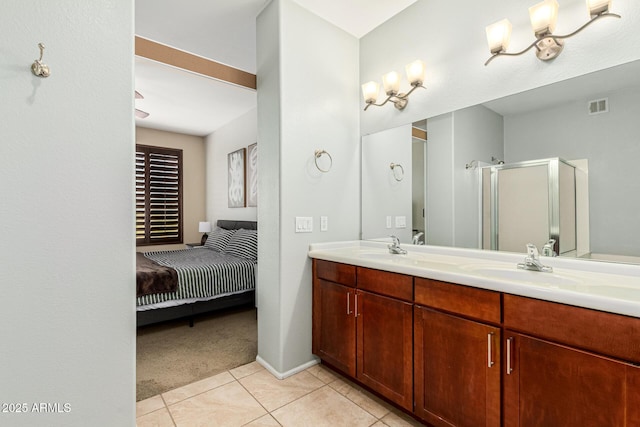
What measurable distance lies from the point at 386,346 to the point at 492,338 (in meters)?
0.66

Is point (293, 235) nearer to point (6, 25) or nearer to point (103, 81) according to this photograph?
point (103, 81)

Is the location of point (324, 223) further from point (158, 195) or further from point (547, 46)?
point (158, 195)

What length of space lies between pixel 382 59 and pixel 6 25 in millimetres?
2350

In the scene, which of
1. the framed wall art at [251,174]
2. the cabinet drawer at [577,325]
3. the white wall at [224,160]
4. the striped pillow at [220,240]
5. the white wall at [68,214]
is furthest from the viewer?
the white wall at [224,160]

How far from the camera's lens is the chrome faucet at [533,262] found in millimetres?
1563

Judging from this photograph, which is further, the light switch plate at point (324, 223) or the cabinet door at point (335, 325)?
the light switch plate at point (324, 223)

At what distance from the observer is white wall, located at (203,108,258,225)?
4852 mm

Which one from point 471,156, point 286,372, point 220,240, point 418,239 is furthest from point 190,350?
point 471,156

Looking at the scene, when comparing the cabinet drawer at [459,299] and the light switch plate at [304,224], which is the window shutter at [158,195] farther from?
the cabinet drawer at [459,299]

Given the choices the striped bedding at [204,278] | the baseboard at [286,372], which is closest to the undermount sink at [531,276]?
the baseboard at [286,372]

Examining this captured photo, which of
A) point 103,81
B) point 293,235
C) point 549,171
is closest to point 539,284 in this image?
point 549,171

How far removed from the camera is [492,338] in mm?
1337

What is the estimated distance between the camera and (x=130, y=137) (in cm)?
149

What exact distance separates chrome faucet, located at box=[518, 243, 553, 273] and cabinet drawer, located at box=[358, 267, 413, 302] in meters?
0.62
